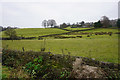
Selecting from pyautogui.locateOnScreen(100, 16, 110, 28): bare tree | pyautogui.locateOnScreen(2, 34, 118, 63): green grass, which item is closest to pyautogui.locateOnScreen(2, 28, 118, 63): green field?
pyautogui.locateOnScreen(2, 34, 118, 63): green grass

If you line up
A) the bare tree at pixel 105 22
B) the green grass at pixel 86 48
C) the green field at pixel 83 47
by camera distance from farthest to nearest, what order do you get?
the bare tree at pixel 105 22, the green field at pixel 83 47, the green grass at pixel 86 48

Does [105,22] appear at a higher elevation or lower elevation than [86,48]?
higher

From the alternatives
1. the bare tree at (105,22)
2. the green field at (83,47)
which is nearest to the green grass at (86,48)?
the green field at (83,47)

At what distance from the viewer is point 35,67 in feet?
14.6

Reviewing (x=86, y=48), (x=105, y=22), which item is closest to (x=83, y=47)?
(x=86, y=48)

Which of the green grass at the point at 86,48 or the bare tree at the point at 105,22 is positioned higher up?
the bare tree at the point at 105,22

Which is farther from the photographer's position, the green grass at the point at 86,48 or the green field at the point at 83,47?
the green field at the point at 83,47

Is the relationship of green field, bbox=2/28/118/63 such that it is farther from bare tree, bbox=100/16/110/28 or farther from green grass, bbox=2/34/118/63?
bare tree, bbox=100/16/110/28

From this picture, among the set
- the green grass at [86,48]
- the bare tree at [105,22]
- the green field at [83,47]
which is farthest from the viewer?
the bare tree at [105,22]

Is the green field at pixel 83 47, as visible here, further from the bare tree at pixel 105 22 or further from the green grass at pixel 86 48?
the bare tree at pixel 105 22

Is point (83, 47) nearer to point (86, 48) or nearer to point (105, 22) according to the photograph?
point (86, 48)

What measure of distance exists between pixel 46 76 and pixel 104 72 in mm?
2802

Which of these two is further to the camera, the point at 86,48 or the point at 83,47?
the point at 83,47

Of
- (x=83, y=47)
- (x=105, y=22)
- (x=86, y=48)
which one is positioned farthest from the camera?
(x=105, y=22)
